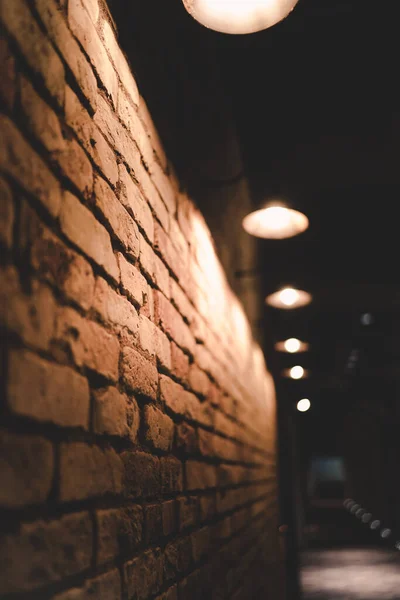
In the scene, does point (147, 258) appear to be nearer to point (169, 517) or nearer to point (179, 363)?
point (179, 363)

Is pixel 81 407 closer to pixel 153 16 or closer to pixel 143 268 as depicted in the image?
pixel 143 268

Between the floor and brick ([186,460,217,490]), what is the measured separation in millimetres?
7185

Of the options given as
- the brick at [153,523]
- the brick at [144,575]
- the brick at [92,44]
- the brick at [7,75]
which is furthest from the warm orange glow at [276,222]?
the brick at [7,75]

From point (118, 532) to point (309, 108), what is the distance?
10.1 feet

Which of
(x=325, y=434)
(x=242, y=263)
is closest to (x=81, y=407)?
(x=242, y=263)

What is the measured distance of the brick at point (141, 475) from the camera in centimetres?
152

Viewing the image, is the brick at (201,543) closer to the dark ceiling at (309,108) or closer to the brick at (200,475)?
the brick at (200,475)

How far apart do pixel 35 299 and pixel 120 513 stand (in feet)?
2.07

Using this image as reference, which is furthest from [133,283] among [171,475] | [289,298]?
[289,298]

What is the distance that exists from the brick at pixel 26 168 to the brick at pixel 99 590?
2.29 ft

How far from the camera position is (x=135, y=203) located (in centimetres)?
174

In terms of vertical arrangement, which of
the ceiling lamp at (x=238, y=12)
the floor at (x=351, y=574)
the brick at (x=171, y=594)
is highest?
the ceiling lamp at (x=238, y=12)

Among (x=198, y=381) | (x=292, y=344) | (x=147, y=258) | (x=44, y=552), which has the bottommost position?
(x=44, y=552)

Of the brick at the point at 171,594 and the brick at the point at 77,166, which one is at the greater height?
the brick at the point at 77,166
